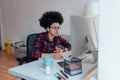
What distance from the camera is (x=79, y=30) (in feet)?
5.61

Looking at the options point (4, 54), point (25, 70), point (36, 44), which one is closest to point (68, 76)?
point (25, 70)

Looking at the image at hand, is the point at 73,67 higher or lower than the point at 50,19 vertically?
lower

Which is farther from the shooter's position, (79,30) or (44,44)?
(44,44)

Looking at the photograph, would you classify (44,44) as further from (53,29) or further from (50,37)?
(53,29)

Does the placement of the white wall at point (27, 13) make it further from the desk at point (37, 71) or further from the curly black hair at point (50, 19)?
the desk at point (37, 71)
